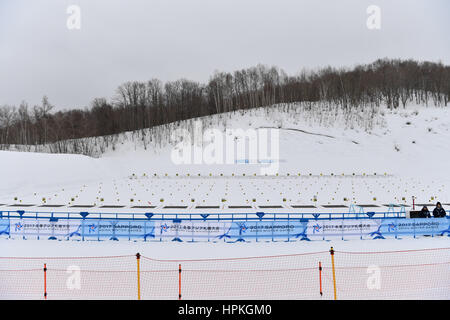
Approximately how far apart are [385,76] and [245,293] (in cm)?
Answer: 6468

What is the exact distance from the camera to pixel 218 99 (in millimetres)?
57219

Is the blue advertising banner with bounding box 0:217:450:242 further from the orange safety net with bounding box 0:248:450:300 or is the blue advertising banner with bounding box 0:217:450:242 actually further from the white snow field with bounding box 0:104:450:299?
the orange safety net with bounding box 0:248:450:300

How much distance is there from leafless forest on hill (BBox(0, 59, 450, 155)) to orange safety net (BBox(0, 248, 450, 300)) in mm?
43157

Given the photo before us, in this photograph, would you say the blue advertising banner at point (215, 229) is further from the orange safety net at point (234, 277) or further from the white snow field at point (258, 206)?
the orange safety net at point (234, 277)

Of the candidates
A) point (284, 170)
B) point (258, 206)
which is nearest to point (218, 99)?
point (284, 170)

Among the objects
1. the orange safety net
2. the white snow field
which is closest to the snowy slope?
the white snow field

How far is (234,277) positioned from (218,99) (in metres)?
53.7

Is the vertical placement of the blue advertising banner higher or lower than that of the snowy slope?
lower

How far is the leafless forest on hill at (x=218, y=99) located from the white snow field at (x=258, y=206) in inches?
389

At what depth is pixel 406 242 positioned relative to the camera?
905 cm

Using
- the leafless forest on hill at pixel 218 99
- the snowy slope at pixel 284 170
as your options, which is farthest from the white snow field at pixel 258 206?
the leafless forest on hill at pixel 218 99

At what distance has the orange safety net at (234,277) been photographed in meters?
5.58

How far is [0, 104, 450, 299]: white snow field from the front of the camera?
588 cm

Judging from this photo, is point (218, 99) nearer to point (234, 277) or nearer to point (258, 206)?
point (258, 206)
